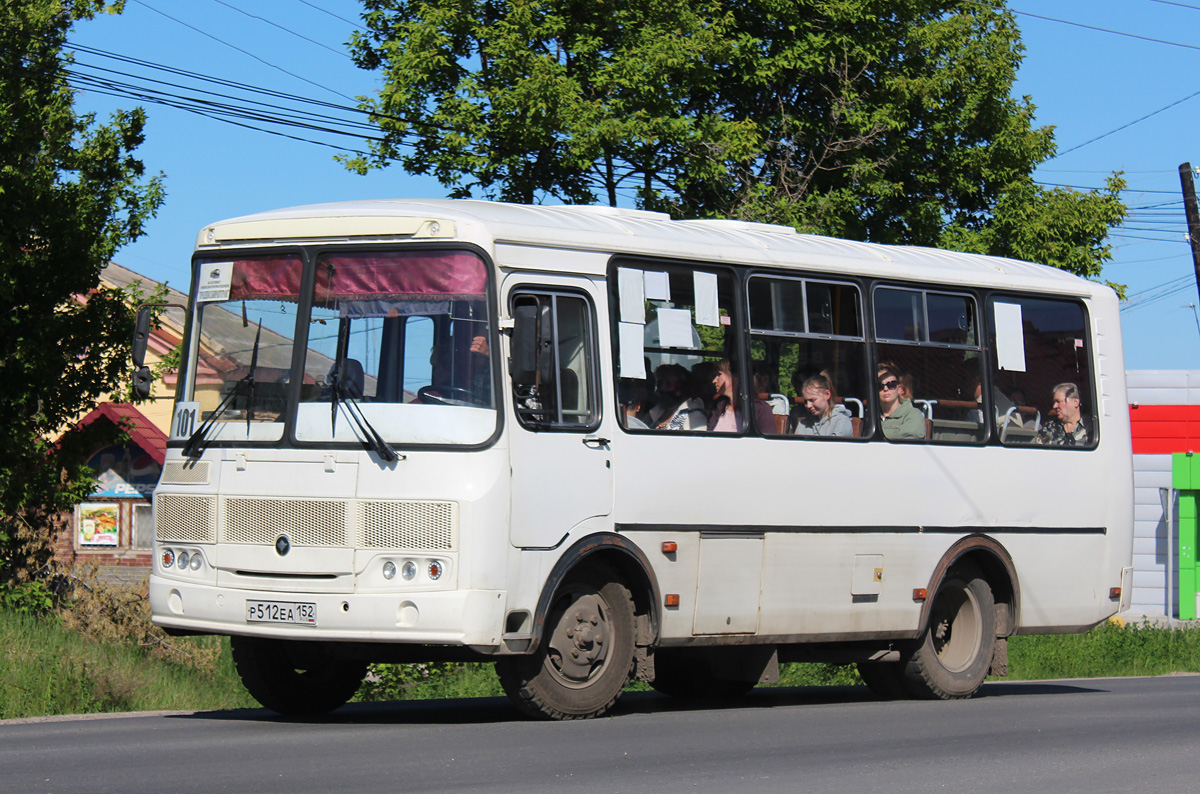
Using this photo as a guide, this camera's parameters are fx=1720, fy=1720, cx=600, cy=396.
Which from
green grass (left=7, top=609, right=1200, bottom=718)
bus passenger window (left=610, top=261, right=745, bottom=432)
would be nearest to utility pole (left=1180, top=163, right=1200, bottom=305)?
green grass (left=7, top=609, right=1200, bottom=718)

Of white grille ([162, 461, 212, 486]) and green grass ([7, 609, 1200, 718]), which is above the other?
white grille ([162, 461, 212, 486])

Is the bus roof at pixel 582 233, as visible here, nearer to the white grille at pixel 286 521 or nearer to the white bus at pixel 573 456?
the white bus at pixel 573 456

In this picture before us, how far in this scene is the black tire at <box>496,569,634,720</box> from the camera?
9.97 meters

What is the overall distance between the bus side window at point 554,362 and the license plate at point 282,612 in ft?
5.31

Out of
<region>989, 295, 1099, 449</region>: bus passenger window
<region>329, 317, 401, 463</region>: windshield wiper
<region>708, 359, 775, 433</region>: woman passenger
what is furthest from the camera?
<region>989, 295, 1099, 449</region>: bus passenger window

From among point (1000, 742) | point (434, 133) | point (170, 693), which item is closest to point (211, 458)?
point (170, 693)

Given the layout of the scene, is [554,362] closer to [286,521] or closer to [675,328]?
[675,328]

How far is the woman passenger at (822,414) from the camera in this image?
11883 millimetres

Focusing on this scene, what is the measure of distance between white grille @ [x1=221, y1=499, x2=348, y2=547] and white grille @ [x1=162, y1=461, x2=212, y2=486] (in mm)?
276

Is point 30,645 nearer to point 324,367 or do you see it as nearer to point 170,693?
point 170,693

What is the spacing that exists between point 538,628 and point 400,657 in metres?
0.90

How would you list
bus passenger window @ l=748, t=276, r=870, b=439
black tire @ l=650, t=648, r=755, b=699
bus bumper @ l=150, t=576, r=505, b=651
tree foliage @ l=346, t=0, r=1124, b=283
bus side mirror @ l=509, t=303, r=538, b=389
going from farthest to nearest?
tree foliage @ l=346, t=0, r=1124, b=283
black tire @ l=650, t=648, r=755, b=699
bus passenger window @ l=748, t=276, r=870, b=439
bus side mirror @ l=509, t=303, r=538, b=389
bus bumper @ l=150, t=576, r=505, b=651

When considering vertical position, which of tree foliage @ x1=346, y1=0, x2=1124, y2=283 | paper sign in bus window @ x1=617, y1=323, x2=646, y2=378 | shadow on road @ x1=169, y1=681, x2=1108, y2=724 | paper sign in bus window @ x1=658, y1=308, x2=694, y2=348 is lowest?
shadow on road @ x1=169, y1=681, x2=1108, y2=724

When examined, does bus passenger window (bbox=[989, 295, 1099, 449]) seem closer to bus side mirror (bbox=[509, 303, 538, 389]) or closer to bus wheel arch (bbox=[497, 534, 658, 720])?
bus wheel arch (bbox=[497, 534, 658, 720])
